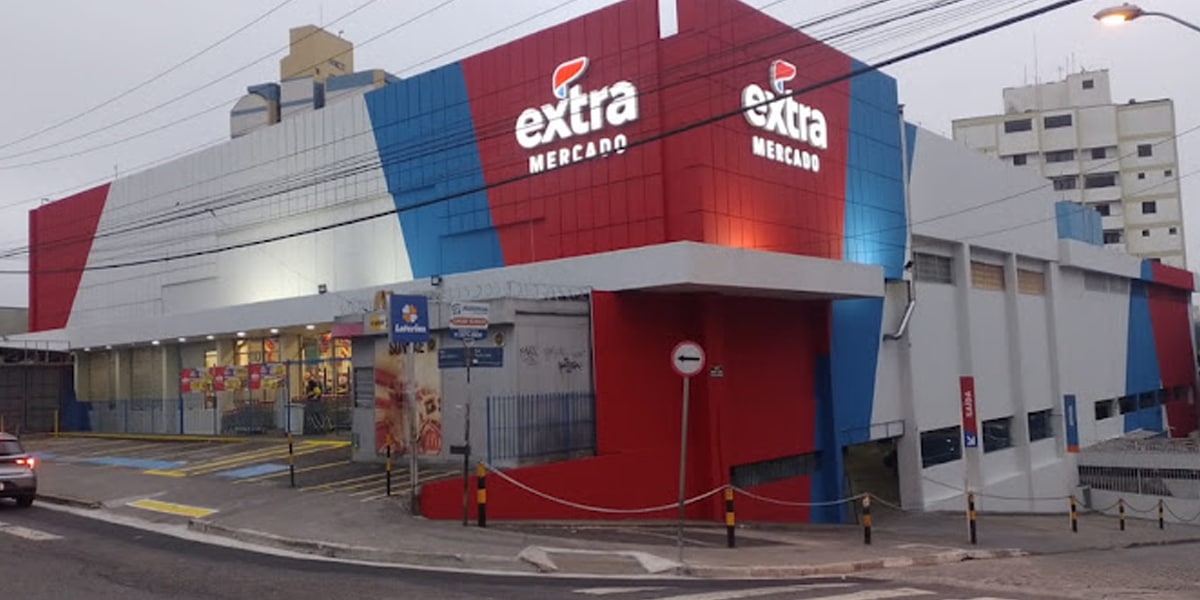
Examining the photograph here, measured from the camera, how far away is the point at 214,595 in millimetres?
9594

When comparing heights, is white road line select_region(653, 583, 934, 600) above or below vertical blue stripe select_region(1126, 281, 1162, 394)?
below

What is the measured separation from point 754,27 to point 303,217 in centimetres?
1732

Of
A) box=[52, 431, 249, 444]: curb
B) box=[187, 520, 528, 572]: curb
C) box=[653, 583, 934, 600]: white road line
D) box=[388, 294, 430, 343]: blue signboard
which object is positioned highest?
box=[388, 294, 430, 343]: blue signboard

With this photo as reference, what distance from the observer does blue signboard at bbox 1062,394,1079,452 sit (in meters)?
39.4

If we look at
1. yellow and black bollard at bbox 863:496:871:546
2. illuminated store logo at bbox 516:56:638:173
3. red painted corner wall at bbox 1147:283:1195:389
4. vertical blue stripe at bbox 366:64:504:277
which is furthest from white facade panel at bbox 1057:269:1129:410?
yellow and black bollard at bbox 863:496:871:546

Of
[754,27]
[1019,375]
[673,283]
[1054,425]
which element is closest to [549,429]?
[673,283]

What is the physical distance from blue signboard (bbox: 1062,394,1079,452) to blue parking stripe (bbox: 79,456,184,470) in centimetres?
3404

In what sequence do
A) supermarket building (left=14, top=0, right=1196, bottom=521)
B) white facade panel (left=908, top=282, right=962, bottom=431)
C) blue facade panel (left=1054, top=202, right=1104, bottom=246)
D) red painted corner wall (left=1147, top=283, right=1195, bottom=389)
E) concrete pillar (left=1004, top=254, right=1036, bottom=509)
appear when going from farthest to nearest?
red painted corner wall (left=1147, top=283, right=1195, bottom=389)
blue facade panel (left=1054, top=202, right=1104, bottom=246)
concrete pillar (left=1004, top=254, right=1036, bottom=509)
white facade panel (left=908, top=282, right=962, bottom=431)
supermarket building (left=14, top=0, right=1196, bottom=521)

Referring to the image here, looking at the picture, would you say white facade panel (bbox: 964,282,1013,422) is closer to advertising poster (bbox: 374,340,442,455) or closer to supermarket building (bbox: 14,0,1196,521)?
supermarket building (bbox: 14,0,1196,521)

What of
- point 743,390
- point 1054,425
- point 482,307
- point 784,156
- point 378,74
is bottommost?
point 1054,425

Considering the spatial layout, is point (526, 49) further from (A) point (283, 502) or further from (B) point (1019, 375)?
(B) point (1019, 375)

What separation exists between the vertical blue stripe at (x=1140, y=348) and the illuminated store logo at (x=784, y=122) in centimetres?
3073

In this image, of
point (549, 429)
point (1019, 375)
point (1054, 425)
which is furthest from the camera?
point (1054, 425)

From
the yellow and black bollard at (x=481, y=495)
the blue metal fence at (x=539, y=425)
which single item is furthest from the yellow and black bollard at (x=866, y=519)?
the yellow and black bollard at (x=481, y=495)
